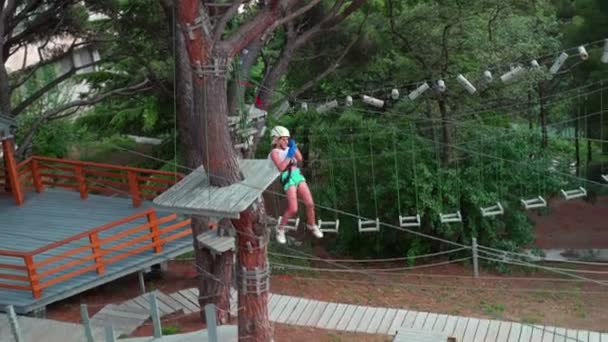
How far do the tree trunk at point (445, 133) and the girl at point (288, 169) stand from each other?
21.3ft

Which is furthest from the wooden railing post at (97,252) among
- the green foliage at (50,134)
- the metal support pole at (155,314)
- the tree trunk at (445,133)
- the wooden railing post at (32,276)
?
the green foliage at (50,134)

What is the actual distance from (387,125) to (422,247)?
2.60 m

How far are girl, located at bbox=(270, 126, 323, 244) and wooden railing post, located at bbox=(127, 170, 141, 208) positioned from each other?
4.94 meters

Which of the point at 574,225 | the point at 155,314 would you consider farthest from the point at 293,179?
the point at 574,225

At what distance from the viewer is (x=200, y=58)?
7000mm

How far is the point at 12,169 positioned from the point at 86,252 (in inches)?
112

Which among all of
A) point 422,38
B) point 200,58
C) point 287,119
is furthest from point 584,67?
point 200,58

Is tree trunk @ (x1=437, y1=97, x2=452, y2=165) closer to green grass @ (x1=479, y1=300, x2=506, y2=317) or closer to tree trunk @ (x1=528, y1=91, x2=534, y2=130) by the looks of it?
tree trunk @ (x1=528, y1=91, x2=534, y2=130)

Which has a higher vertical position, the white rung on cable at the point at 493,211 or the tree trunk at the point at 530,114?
the tree trunk at the point at 530,114

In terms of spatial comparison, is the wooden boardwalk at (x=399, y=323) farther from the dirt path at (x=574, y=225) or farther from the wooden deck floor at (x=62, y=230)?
the dirt path at (x=574, y=225)

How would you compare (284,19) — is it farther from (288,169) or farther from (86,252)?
(86,252)

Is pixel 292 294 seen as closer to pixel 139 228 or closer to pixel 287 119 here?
pixel 139 228

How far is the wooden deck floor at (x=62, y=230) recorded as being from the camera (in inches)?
401

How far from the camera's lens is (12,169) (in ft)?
42.7
